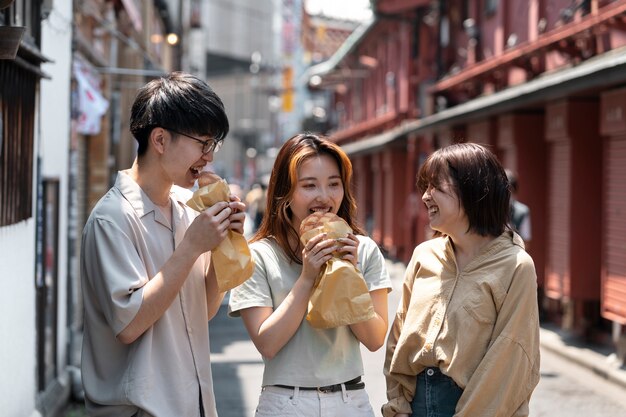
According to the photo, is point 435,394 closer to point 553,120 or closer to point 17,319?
point 17,319

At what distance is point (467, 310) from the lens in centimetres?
383

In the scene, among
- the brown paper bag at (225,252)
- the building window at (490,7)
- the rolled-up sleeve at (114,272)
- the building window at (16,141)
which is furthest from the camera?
the building window at (490,7)

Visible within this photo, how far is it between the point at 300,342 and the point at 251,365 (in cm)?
764

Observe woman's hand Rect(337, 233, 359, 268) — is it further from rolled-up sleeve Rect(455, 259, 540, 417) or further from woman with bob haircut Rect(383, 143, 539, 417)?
rolled-up sleeve Rect(455, 259, 540, 417)

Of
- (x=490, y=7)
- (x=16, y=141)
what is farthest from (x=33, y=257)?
(x=490, y=7)

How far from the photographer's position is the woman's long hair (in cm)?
394

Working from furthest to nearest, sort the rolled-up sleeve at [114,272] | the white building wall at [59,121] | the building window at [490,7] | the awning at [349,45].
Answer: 1. the awning at [349,45]
2. the building window at [490,7]
3. the white building wall at [59,121]
4. the rolled-up sleeve at [114,272]

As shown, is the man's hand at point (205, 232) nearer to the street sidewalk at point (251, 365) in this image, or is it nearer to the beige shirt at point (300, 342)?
the beige shirt at point (300, 342)

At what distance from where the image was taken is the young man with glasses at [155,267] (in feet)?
11.0

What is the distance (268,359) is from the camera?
152 inches

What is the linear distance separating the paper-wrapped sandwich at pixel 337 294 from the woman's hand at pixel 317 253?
0.07ft

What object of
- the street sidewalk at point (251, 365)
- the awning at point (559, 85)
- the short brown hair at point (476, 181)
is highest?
the awning at point (559, 85)

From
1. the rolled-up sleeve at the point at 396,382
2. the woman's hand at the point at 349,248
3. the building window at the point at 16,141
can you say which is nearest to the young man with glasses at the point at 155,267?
the woman's hand at the point at 349,248

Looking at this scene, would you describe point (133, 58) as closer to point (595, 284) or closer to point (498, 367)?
point (595, 284)
